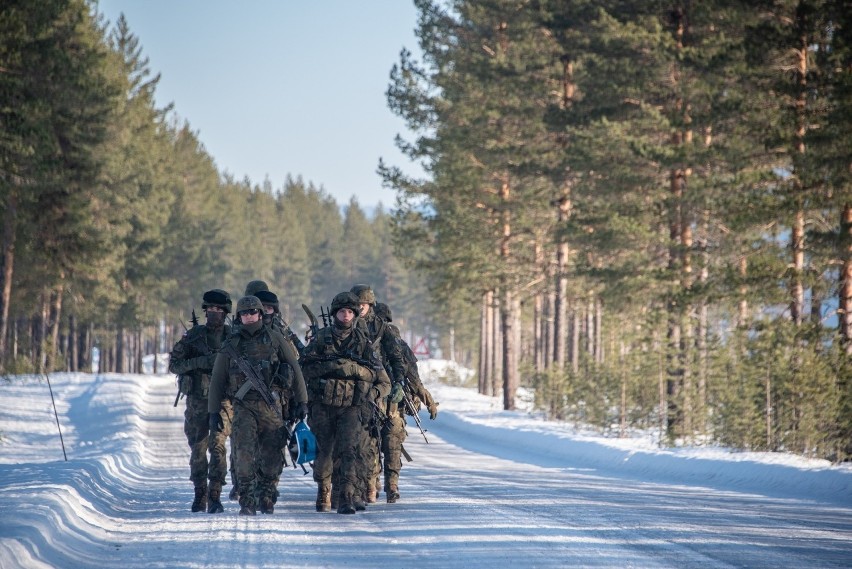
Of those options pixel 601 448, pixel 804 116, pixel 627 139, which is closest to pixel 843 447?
pixel 601 448

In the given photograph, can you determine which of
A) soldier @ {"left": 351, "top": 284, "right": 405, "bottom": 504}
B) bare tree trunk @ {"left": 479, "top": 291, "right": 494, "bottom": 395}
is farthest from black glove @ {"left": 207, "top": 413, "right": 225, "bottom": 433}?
bare tree trunk @ {"left": 479, "top": 291, "right": 494, "bottom": 395}

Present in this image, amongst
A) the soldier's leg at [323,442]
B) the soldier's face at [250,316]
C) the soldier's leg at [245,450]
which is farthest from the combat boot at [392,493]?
the soldier's face at [250,316]

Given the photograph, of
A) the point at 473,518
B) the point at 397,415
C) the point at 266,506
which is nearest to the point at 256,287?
the point at 397,415

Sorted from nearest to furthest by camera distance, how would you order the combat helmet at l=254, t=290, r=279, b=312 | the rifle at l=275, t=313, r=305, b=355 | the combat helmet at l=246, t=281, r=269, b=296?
the combat helmet at l=254, t=290, r=279, b=312 < the rifle at l=275, t=313, r=305, b=355 < the combat helmet at l=246, t=281, r=269, b=296

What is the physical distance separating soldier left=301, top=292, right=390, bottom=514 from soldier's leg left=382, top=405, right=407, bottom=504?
0.61 m

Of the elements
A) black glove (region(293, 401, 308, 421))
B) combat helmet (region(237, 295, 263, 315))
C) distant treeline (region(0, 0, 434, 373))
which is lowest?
black glove (region(293, 401, 308, 421))

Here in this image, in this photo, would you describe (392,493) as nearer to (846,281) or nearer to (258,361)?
(258,361)

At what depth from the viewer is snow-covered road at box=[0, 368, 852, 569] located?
8297 mm

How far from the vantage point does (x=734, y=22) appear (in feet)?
70.4

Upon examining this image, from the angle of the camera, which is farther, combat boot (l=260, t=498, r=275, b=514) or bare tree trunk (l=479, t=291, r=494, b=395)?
bare tree trunk (l=479, t=291, r=494, b=395)

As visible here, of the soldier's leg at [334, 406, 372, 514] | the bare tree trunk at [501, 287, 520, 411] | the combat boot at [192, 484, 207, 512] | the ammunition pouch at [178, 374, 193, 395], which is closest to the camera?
the soldier's leg at [334, 406, 372, 514]

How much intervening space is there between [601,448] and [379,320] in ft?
29.0

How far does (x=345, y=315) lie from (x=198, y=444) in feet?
7.54

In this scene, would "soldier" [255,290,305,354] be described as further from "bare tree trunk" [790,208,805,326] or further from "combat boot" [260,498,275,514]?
"bare tree trunk" [790,208,805,326]
